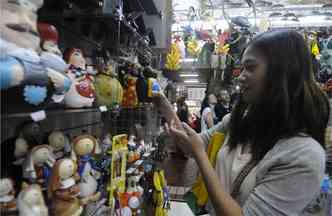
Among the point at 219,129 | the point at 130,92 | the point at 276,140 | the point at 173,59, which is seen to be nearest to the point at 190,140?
the point at 276,140

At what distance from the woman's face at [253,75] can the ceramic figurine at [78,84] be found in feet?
1.91

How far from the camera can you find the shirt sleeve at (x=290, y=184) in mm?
824

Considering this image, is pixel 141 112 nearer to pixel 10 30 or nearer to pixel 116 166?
pixel 116 166

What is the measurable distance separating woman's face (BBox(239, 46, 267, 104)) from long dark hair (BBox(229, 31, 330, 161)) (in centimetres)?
1

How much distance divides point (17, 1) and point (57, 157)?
51 cm

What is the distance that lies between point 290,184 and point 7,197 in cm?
78

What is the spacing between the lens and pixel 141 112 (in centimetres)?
205

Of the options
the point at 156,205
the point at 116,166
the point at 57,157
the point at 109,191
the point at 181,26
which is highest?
the point at 181,26

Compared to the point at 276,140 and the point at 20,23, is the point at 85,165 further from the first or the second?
the point at 276,140

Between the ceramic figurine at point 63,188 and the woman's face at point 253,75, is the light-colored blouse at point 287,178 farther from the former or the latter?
the ceramic figurine at point 63,188

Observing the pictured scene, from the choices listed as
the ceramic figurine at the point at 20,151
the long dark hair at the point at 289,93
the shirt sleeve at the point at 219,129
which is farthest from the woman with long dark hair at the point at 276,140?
the ceramic figurine at the point at 20,151

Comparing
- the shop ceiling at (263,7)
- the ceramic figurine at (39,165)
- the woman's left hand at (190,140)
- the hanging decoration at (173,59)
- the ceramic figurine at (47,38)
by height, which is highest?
the shop ceiling at (263,7)

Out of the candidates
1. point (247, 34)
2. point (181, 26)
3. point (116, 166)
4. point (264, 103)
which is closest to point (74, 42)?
point (116, 166)

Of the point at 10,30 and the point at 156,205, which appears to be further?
the point at 156,205
